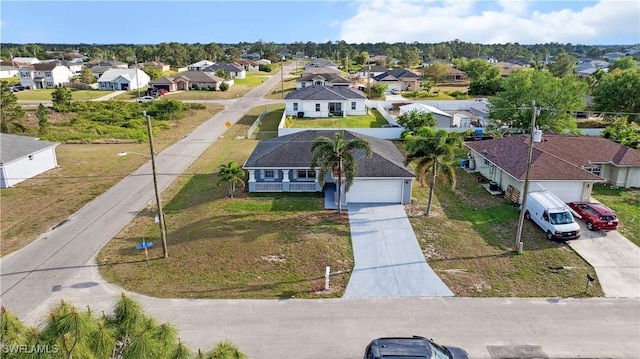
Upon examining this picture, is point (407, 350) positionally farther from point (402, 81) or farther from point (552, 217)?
point (402, 81)

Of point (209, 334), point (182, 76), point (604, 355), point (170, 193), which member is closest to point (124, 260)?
point (209, 334)

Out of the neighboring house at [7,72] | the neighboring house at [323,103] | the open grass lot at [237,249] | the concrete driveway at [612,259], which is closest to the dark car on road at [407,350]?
the open grass lot at [237,249]

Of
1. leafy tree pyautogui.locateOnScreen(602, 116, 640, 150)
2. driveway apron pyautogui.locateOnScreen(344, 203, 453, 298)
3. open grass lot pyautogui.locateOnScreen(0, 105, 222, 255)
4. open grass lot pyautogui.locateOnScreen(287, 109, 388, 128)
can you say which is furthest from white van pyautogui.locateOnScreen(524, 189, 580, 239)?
open grass lot pyautogui.locateOnScreen(287, 109, 388, 128)

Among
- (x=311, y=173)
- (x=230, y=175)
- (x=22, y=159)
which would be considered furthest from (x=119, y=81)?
(x=311, y=173)

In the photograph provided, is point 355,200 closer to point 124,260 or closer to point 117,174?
point 124,260

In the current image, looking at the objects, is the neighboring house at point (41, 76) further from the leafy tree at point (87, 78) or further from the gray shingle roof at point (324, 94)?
the gray shingle roof at point (324, 94)

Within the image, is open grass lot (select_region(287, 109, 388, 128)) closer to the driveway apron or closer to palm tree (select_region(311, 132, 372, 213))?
the driveway apron
